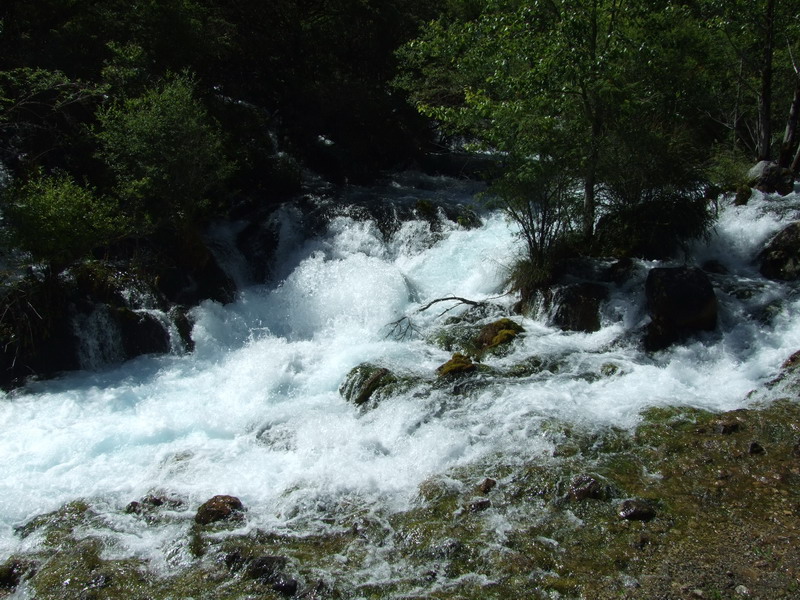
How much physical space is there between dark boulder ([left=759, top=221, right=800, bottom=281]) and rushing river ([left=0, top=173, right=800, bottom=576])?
11.1 inches

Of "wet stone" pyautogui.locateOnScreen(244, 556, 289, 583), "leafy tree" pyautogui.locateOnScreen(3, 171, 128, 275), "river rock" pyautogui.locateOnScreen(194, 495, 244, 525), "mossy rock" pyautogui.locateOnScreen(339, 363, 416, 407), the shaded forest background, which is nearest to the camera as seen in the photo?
"wet stone" pyautogui.locateOnScreen(244, 556, 289, 583)

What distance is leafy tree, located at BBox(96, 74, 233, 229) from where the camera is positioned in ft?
38.8

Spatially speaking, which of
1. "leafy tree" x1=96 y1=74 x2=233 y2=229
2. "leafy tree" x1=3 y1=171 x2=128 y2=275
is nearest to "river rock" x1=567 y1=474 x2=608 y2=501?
"leafy tree" x1=3 y1=171 x2=128 y2=275

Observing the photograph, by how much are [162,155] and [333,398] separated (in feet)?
20.7

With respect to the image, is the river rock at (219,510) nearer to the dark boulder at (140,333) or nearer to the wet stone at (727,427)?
the wet stone at (727,427)

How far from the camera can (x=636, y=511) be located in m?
5.59

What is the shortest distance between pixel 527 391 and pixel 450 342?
7.38ft

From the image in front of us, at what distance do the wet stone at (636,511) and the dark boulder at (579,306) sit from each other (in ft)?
15.6

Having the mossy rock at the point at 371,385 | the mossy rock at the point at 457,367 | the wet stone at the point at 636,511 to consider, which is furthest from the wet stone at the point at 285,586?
the mossy rock at the point at 457,367

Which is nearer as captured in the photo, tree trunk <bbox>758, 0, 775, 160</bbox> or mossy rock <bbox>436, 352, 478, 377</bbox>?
mossy rock <bbox>436, 352, 478, 377</bbox>

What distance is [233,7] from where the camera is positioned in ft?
66.1

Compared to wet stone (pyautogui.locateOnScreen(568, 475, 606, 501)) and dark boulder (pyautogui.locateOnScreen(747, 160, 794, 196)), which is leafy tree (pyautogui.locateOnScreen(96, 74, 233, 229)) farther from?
dark boulder (pyautogui.locateOnScreen(747, 160, 794, 196))

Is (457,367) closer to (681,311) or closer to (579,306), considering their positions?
(579,306)

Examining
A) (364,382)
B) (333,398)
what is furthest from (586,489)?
(333,398)
